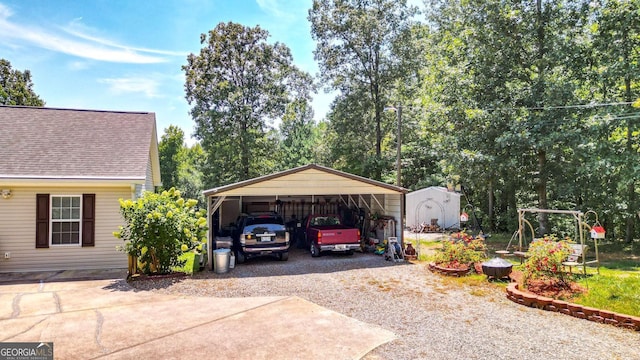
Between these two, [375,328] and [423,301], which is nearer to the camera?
[375,328]

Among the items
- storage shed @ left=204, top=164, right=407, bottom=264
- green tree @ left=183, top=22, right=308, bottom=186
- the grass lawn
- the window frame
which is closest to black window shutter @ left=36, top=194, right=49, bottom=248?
the window frame

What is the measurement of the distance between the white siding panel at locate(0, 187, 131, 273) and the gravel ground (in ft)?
7.89

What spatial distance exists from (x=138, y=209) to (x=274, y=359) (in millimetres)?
6388

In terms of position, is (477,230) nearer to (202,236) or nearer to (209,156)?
(202,236)

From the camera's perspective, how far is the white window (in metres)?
10.5

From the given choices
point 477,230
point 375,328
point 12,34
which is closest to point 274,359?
point 375,328

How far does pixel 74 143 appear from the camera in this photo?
1197cm

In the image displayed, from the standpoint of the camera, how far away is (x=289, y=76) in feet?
99.6

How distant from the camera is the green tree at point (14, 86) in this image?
3067cm

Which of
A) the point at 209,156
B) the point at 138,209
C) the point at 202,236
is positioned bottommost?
the point at 202,236

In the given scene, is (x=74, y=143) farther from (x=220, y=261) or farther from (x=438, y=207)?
(x=438, y=207)


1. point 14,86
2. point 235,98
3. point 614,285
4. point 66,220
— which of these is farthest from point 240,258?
point 14,86
